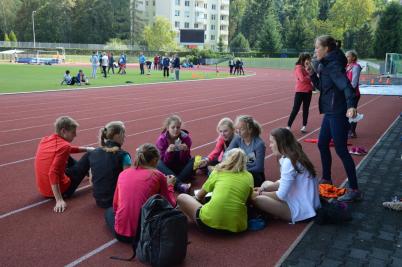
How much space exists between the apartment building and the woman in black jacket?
100117mm

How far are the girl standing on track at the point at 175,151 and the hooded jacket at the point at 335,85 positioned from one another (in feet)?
6.48

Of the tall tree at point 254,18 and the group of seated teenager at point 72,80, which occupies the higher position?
the tall tree at point 254,18

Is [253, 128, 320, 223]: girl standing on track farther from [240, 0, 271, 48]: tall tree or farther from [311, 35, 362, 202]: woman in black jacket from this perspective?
[240, 0, 271, 48]: tall tree

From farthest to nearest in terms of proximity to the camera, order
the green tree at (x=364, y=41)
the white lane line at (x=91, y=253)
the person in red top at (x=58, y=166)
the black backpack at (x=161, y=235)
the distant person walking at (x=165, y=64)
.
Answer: the green tree at (x=364, y=41) < the distant person walking at (x=165, y=64) < the person in red top at (x=58, y=166) < the white lane line at (x=91, y=253) < the black backpack at (x=161, y=235)

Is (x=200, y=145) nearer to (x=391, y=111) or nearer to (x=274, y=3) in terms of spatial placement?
(x=391, y=111)

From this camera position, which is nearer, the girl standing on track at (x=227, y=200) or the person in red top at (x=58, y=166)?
the girl standing on track at (x=227, y=200)

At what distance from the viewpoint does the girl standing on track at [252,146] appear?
582cm

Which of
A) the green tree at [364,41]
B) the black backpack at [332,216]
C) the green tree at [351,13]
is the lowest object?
the black backpack at [332,216]

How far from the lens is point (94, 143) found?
30.5 feet

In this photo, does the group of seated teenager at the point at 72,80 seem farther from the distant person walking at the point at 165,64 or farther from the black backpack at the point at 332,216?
the black backpack at the point at 332,216

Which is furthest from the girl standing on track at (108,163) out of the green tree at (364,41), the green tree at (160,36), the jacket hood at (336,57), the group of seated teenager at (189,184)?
the green tree at (160,36)

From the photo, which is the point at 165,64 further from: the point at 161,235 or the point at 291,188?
the point at 161,235

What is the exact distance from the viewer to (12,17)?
97750 mm

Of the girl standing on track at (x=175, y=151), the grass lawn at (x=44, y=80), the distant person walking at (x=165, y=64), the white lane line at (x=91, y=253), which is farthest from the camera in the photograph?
the distant person walking at (x=165, y=64)
